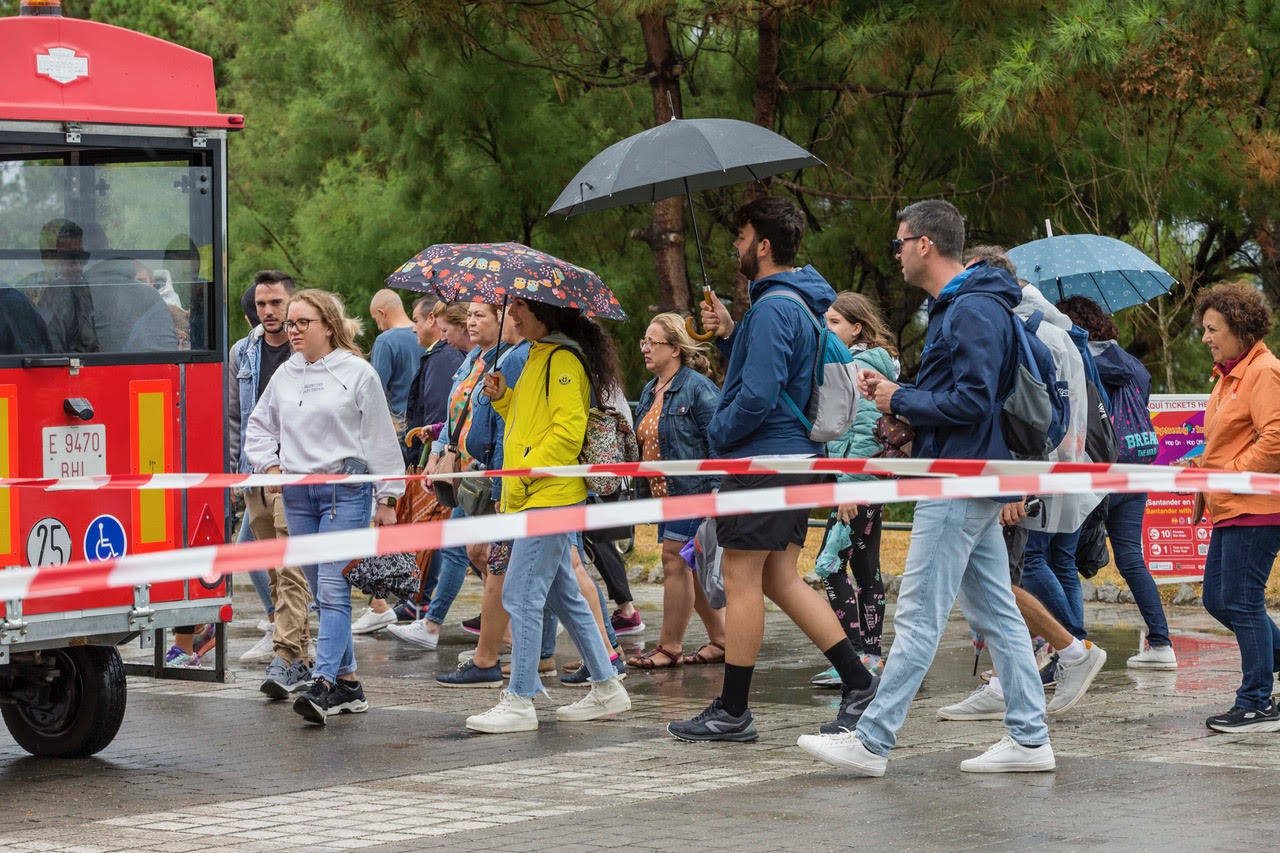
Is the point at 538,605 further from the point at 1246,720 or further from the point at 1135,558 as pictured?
the point at 1135,558

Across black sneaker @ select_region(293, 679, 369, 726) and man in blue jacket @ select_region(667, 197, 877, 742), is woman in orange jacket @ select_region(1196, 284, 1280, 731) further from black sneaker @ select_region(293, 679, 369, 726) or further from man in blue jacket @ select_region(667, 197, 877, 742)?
black sneaker @ select_region(293, 679, 369, 726)

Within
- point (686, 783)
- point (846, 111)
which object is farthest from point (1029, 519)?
point (846, 111)

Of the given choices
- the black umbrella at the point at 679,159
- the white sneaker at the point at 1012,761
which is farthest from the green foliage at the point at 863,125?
the white sneaker at the point at 1012,761

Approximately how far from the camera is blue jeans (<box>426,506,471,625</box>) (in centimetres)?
1023

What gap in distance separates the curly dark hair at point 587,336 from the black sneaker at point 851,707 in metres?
1.79

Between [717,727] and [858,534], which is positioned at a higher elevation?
[858,534]

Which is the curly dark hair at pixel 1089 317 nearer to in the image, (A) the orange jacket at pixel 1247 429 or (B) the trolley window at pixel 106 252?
(A) the orange jacket at pixel 1247 429

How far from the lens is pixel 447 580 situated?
10.4 metres

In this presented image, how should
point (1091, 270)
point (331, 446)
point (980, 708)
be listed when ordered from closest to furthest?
point (980, 708) → point (331, 446) → point (1091, 270)

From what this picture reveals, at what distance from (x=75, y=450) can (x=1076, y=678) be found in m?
4.18

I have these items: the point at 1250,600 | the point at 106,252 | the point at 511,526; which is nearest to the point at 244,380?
the point at 106,252

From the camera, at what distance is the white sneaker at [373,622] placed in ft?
36.6

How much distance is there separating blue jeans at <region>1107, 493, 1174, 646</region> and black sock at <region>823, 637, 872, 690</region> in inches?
99.6

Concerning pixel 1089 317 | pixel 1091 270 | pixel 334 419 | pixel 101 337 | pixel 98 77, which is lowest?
pixel 334 419
